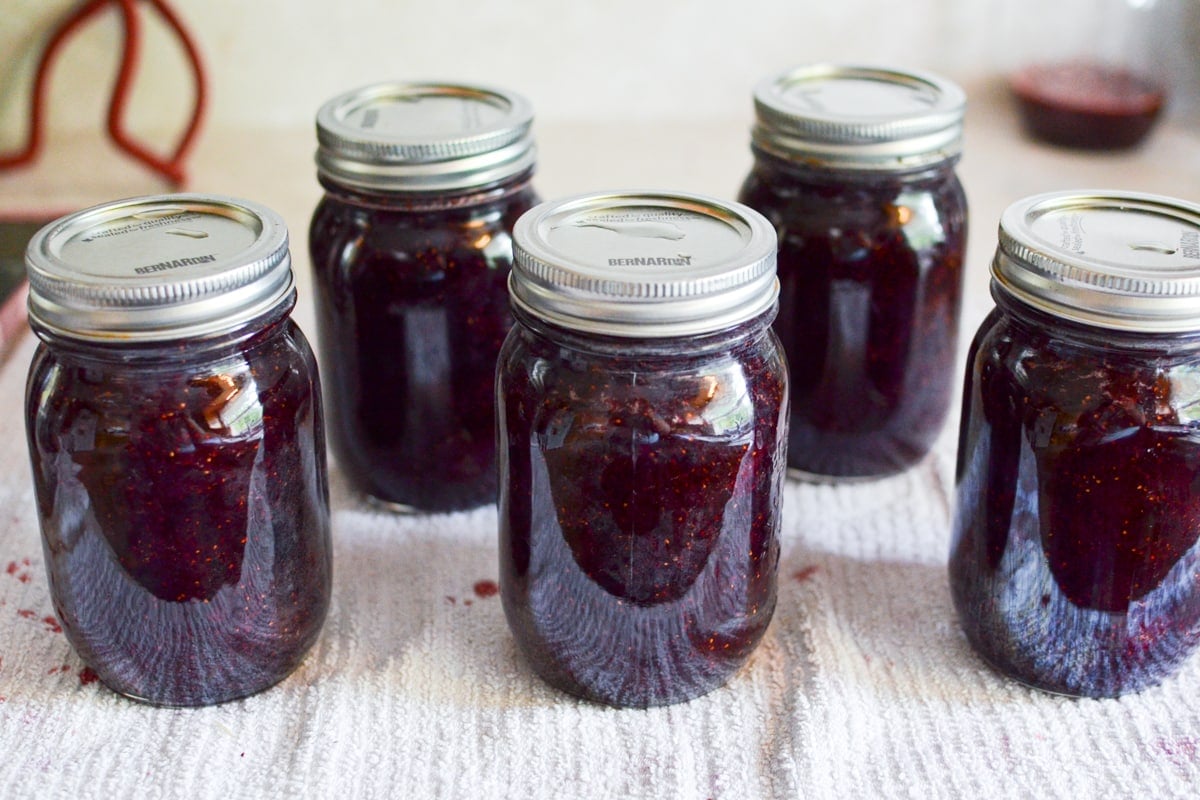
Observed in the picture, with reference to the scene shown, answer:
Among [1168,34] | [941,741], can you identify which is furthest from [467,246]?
[1168,34]

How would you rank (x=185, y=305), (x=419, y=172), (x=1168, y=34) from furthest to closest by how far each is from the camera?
(x=1168, y=34), (x=419, y=172), (x=185, y=305)

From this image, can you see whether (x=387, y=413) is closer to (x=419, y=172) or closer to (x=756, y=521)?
(x=419, y=172)

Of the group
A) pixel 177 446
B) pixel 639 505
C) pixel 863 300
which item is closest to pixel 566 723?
pixel 639 505

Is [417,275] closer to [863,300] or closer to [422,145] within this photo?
[422,145]

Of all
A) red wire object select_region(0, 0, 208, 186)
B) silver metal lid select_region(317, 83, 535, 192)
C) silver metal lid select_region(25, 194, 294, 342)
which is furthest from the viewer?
red wire object select_region(0, 0, 208, 186)

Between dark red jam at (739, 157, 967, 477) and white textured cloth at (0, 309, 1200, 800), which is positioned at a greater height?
dark red jam at (739, 157, 967, 477)

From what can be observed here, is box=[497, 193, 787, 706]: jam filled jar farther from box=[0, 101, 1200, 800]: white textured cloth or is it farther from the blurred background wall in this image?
the blurred background wall

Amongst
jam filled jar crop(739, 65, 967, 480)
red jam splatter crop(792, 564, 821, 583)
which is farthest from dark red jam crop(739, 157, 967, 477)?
red jam splatter crop(792, 564, 821, 583)
